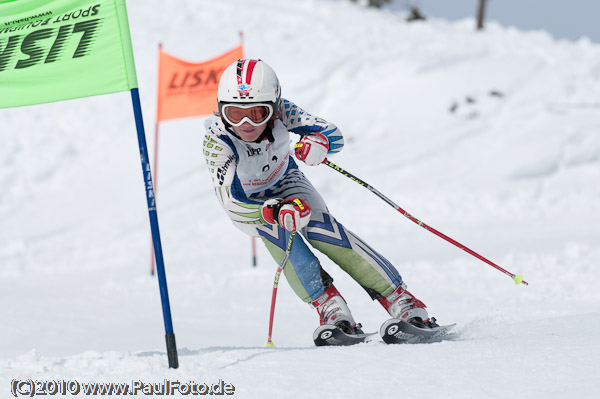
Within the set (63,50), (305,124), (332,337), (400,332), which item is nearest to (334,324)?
(332,337)

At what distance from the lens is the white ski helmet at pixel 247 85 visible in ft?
12.7

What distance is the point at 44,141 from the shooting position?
16.7m

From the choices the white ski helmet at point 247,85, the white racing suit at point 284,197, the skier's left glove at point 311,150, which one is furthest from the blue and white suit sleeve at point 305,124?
the white ski helmet at point 247,85

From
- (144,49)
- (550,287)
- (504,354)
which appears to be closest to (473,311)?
(550,287)

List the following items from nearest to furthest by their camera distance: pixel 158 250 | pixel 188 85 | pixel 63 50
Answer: pixel 158 250
pixel 63 50
pixel 188 85

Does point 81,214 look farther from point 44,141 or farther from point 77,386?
point 77,386

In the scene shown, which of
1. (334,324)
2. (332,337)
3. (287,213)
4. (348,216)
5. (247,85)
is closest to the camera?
(287,213)

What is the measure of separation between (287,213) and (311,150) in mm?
585

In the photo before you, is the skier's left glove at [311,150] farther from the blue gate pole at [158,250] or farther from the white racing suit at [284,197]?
the blue gate pole at [158,250]

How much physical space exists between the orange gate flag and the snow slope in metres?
2.35

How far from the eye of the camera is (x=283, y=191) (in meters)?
4.40

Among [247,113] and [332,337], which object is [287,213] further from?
[332,337]

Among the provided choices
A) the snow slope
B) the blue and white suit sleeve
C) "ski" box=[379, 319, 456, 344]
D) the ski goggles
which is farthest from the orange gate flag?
"ski" box=[379, 319, 456, 344]

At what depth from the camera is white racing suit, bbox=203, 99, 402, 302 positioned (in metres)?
3.95
